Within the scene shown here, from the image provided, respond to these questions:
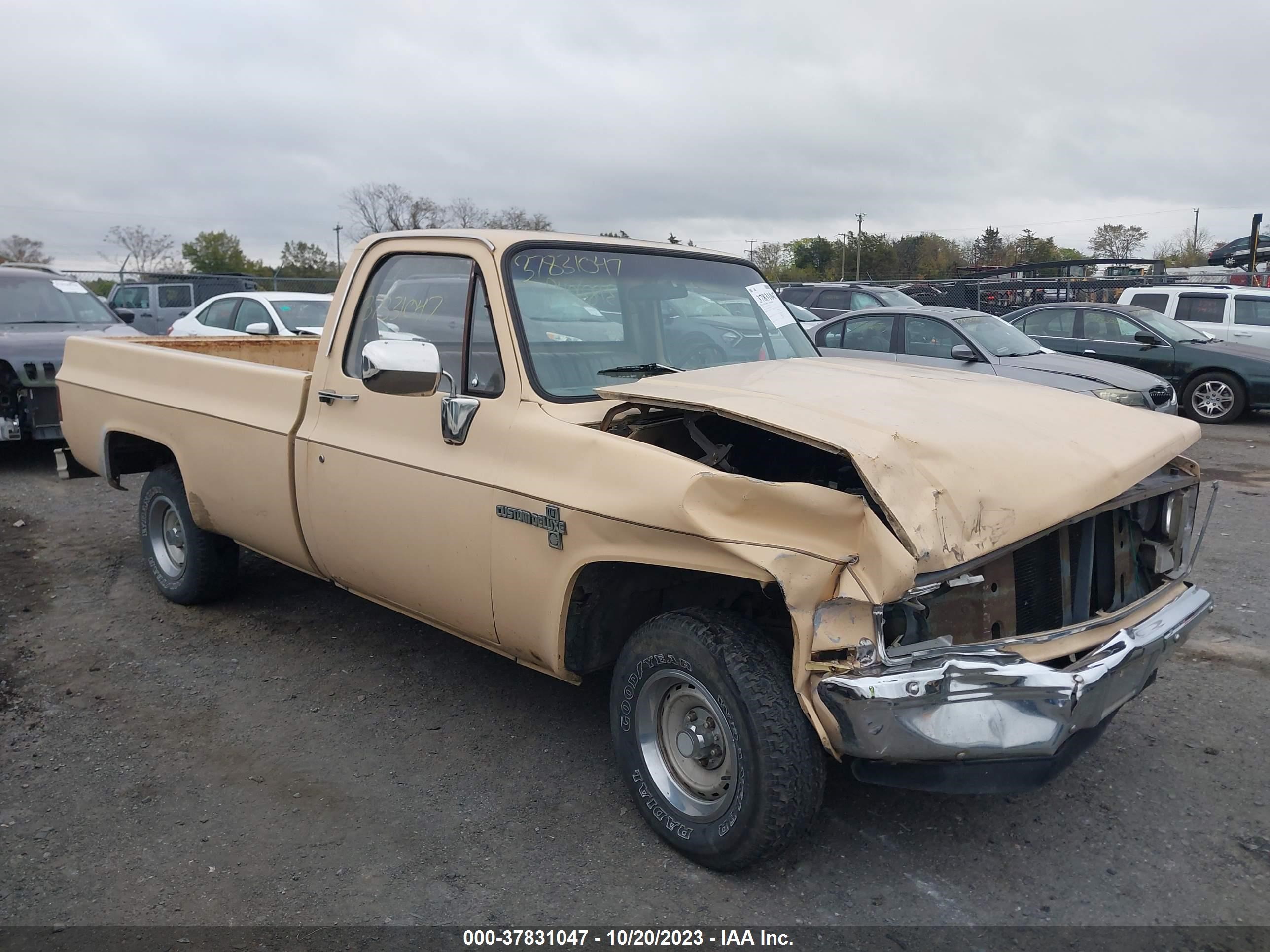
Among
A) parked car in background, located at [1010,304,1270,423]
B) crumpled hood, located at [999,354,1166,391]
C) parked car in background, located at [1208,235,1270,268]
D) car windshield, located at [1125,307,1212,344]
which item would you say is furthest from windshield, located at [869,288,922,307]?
parked car in background, located at [1208,235,1270,268]

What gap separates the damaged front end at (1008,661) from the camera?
2.54 meters

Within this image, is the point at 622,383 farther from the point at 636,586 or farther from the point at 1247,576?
the point at 1247,576

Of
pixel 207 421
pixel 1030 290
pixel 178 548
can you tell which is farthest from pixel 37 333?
pixel 1030 290

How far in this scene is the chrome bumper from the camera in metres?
2.51

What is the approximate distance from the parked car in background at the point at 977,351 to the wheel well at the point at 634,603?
632cm

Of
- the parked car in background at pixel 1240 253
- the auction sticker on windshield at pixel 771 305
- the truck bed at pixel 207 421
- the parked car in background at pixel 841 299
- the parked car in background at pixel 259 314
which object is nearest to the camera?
the truck bed at pixel 207 421

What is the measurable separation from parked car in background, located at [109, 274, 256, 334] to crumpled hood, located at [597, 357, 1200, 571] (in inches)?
727

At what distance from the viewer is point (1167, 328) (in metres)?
13.2

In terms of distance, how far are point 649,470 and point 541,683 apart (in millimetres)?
1885

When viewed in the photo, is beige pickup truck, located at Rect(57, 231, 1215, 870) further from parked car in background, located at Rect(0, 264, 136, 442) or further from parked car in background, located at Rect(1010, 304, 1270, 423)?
parked car in background, located at Rect(1010, 304, 1270, 423)

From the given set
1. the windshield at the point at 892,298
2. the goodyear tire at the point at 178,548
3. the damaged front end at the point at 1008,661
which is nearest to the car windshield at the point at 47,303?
the goodyear tire at the point at 178,548

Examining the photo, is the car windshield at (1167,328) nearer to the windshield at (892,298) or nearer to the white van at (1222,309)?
the white van at (1222,309)

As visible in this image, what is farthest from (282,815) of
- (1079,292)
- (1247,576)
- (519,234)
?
(1079,292)

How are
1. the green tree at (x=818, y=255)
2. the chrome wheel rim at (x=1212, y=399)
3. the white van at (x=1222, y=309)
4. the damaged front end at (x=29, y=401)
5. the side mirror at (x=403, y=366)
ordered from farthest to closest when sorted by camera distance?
the green tree at (x=818, y=255) → the white van at (x=1222, y=309) → the chrome wheel rim at (x=1212, y=399) → the damaged front end at (x=29, y=401) → the side mirror at (x=403, y=366)
